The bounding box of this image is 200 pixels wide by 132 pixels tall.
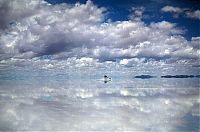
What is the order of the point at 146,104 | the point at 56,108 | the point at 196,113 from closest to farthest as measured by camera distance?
1. the point at 196,113
2. the point at 56,108
3. the point at 146,104

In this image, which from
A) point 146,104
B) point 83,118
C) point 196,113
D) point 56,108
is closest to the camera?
point 83,118

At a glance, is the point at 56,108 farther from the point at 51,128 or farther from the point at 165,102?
the point at 165,102

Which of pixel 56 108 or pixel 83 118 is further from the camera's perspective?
pixel 56 108

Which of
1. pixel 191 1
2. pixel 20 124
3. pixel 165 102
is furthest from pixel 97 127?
pixel 191 1

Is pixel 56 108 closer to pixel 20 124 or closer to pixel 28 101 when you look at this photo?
pixel 28 101

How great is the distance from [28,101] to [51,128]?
1780 millimetres

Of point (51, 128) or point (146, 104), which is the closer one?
point (51, 128)

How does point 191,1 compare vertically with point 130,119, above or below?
above

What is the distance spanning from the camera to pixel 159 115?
18.8 feet

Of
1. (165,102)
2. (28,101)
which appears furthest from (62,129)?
(165,102)

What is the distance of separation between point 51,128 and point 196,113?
Result: 2.73m

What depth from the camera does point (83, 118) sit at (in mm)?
5148

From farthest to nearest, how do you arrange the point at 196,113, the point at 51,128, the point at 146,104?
the point at 146,104
the point at 196,113
the point at 51,128

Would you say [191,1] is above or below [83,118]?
above
